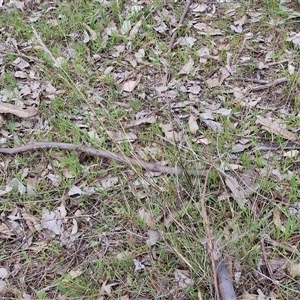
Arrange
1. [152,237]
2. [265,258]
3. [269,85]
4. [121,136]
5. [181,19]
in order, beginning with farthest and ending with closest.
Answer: [181,19], [269,85], [121,136], [152,237], [265,258]

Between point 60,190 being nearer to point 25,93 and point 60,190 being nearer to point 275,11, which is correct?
point 25,93

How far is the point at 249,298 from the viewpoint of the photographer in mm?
2451

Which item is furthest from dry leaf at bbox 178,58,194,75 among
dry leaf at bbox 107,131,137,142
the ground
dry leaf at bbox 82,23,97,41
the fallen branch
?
the fallen branch

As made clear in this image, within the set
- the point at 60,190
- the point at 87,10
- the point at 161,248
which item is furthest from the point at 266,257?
the point at 87,10

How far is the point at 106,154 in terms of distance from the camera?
3156 millimetres

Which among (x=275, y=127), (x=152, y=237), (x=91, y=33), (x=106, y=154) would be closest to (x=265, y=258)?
(x=152, y=237)

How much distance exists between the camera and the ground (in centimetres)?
261

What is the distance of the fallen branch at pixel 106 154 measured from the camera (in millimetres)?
2949

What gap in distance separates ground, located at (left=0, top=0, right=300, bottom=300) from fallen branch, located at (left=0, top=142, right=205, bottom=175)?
0.01m

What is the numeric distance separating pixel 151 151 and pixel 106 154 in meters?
0.30

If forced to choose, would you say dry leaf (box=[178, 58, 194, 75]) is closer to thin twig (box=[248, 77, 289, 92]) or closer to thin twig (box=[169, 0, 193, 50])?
thin twig (box=[169, 0, 193, 50])

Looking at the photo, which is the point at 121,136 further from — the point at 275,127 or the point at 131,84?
the point at 275,127

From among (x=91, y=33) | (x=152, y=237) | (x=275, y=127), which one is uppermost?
(x=91, y=33)

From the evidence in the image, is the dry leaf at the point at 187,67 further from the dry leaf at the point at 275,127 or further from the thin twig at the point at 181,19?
the dry leaf at the point at 275,127
